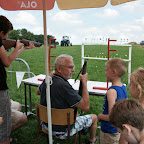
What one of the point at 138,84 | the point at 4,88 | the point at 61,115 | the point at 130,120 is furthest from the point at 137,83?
the point at 4,88

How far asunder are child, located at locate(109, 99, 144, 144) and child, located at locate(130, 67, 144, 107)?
1.37 feet

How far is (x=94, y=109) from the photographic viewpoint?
418 cm

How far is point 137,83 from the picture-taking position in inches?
64.6

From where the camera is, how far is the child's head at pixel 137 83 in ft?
5.32

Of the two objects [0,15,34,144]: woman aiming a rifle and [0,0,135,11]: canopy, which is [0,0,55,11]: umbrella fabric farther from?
[0,15,34,144]: woman aiming a rifle

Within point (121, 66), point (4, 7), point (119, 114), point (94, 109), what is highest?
point (4, 7)

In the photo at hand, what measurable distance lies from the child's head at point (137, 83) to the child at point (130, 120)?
1.37 ft

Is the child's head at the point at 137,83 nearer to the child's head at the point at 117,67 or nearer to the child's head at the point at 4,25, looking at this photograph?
the child's head at the point at 117,67

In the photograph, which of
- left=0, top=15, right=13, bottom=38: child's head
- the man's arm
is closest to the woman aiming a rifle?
left=0, top=15, right=13, bottom=38: child's head

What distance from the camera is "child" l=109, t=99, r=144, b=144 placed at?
1143mm

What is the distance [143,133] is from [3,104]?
1.48 metres

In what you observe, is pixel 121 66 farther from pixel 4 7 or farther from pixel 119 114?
pixel 4 7

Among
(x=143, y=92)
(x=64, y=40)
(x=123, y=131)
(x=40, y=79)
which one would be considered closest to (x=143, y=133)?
(x=123, y=131)

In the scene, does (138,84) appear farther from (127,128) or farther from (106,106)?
(127,128)
